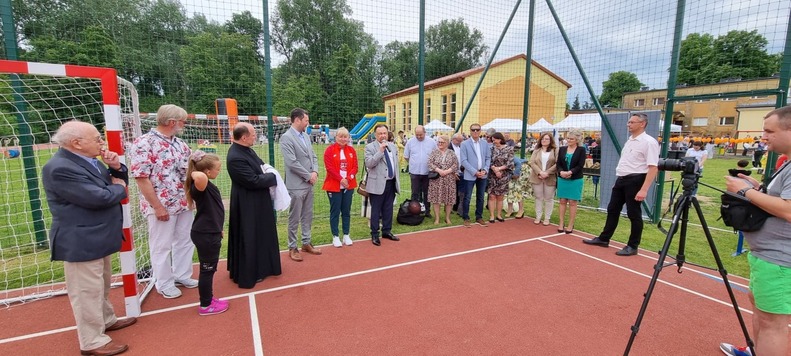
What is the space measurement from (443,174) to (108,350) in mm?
4764

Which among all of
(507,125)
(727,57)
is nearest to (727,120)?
(507,125)

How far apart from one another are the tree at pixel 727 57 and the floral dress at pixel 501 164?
3.60 m

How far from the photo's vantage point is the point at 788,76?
4738 mm

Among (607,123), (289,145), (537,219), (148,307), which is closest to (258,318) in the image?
(148,307)

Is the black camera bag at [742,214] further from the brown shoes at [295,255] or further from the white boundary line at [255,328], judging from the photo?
the brown shoes at [295,255]

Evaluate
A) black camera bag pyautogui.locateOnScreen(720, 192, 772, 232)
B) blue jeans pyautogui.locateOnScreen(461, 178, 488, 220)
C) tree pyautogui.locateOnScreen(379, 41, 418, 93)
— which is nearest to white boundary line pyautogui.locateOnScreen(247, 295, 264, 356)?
black camera bag pyautogui.locateOnScreen(720, 192, 772, 232)

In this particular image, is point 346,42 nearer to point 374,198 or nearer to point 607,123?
point 374,198

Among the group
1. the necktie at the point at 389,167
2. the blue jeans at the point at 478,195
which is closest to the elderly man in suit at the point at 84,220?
the necktie at the point at 389,167

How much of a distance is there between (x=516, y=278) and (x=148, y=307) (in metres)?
3.87

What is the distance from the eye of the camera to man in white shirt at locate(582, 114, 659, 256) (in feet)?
14.4

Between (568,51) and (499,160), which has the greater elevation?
(568,51)

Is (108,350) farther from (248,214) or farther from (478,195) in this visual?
(478,195)

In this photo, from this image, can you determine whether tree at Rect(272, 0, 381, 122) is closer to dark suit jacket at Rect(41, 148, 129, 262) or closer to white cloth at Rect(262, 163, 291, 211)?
white cloth at Rect(262, 163, 291, 211)

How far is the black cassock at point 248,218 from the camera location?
3.46m
